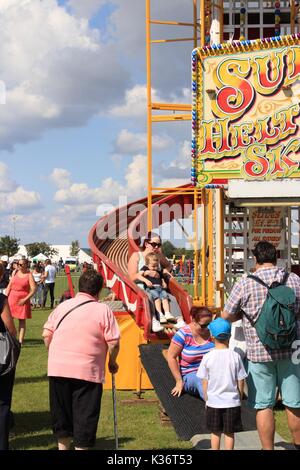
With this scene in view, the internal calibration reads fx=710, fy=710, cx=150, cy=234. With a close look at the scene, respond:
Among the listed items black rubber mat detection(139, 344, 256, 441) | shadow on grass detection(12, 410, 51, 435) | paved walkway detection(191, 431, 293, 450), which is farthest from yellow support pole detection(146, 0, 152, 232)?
paved walkway detection(191, 431, 293, 450)

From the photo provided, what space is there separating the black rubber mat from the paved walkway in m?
0.15

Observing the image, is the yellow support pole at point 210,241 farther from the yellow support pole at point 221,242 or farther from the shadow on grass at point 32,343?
the shadow on grass at point 32,343

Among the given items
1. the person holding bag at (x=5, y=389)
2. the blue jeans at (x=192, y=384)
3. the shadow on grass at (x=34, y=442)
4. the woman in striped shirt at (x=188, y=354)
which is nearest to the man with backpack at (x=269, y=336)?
the woman in striped shirt at (x=188, y=354)

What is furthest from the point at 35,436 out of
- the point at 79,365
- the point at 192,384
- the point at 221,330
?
the point at 221,330

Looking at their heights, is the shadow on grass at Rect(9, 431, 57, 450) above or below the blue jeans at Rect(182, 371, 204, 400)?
below

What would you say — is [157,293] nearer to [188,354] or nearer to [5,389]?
[188,354]

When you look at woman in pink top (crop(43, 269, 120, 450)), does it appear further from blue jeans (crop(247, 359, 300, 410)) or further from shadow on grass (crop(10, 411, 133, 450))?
shadow on grass (crop(10, 411, 133, 450))

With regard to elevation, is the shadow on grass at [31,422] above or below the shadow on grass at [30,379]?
above

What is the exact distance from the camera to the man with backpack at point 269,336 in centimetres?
547

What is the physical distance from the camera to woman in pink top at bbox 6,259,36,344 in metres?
11.8

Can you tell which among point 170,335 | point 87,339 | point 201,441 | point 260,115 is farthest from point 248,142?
point 87,339

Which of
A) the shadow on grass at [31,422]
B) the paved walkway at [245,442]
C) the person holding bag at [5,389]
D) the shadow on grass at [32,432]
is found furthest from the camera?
the shadow on grass at [31,422]

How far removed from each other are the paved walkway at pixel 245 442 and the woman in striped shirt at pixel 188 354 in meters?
0.74

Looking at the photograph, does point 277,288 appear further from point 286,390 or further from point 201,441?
point 201,441
